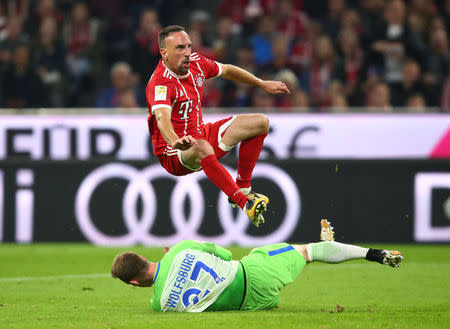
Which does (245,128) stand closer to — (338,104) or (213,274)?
(213,274)

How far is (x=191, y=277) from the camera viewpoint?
22.9ft

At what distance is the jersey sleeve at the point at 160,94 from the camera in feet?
27.6

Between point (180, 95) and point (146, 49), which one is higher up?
point (146, 49)

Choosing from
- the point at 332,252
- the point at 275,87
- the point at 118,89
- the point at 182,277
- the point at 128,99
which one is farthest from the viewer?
the point at 118,89

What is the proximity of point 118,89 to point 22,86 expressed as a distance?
1617 mm

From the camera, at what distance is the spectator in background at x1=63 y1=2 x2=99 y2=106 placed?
15.5m

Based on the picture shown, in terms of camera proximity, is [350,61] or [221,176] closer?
[221,176]

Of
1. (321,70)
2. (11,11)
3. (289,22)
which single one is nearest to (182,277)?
(321,70)

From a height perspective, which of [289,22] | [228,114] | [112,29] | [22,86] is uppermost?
[289,22]

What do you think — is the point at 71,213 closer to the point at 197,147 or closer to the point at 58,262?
the point at 58,262

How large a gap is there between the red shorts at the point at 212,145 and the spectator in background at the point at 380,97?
5.56m

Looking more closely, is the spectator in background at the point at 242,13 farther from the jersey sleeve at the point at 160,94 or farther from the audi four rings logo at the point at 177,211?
the jersey sleeve at the point at 160,94

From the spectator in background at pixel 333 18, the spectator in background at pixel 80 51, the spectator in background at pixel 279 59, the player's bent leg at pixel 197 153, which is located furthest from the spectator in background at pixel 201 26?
the player's bent leg at pixel 197 153

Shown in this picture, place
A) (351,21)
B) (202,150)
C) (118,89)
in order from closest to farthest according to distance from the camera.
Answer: (202,150), (118,89), (351,21)
